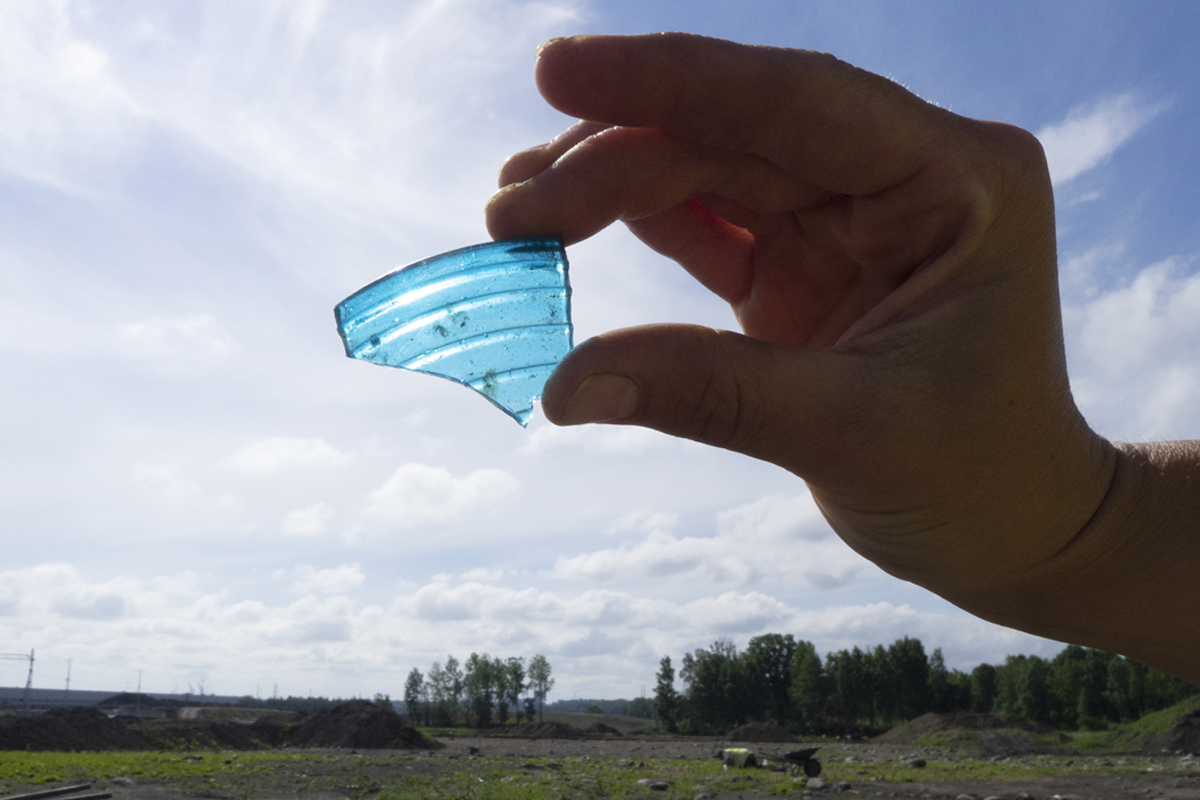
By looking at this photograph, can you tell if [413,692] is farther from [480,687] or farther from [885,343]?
[885,343]

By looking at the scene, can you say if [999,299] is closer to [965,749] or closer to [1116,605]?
[1116,605]

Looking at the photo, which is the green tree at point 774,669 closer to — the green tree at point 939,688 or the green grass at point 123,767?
the green tree at point 939,688

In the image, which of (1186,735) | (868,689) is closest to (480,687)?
(868,689)

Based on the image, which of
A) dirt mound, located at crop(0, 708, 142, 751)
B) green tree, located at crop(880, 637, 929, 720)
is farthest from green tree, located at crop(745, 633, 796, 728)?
dirt mound, located at crop(0, 708, 142, 751)

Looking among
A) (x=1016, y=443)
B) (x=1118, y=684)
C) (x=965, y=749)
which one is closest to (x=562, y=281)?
(x=1016, y=443)

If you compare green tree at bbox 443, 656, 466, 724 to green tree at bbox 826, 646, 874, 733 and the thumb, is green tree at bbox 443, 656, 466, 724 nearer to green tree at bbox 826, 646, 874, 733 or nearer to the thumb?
green tree at bbox 826, 646, 874, 733

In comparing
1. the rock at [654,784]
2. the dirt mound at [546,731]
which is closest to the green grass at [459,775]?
the rock at [654,784]
